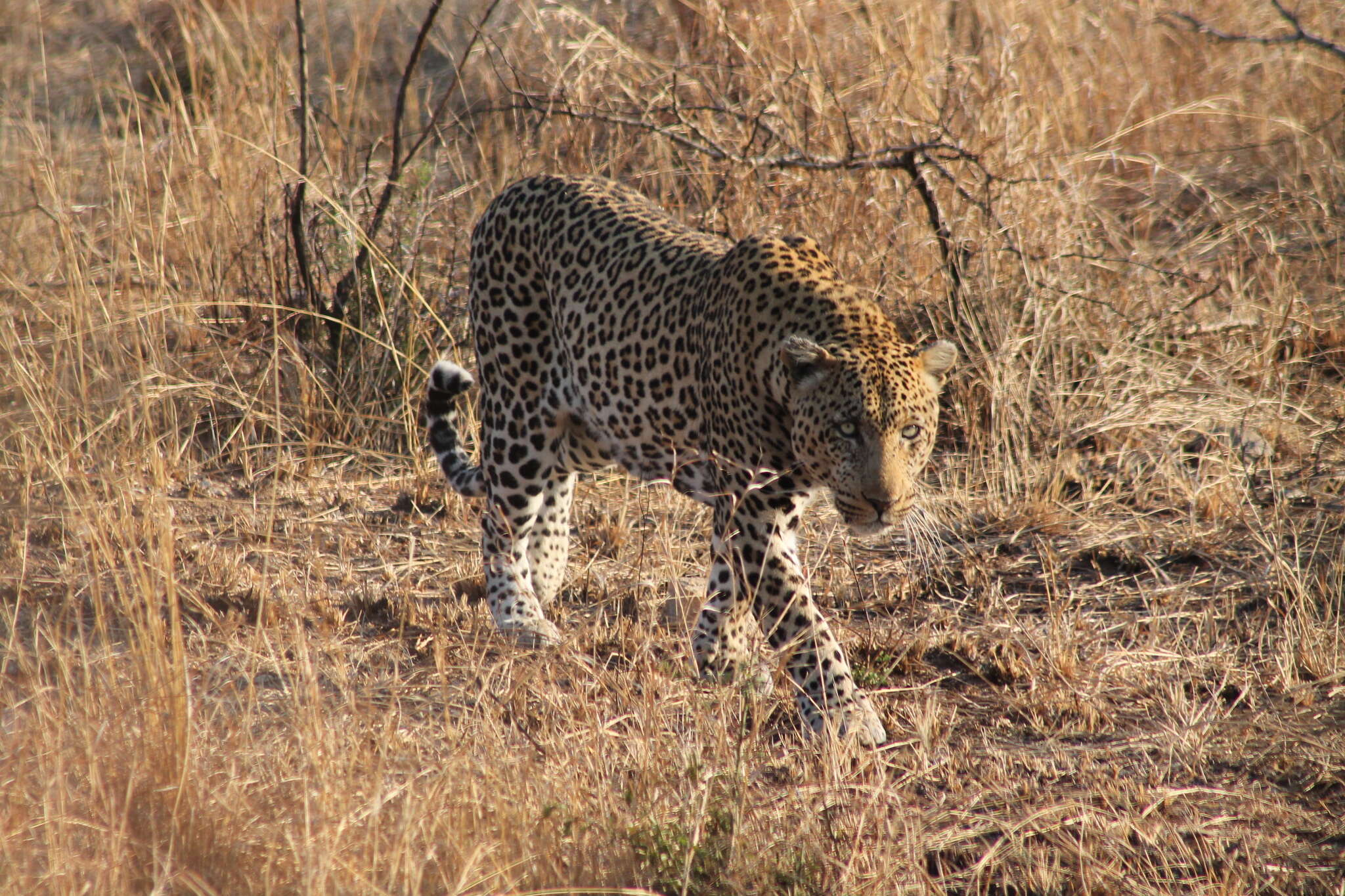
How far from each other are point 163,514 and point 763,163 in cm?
316

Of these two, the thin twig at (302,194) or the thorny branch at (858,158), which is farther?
the thin twig at (302,194)

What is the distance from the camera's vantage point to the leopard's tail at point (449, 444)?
5.35m

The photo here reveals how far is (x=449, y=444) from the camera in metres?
5.46

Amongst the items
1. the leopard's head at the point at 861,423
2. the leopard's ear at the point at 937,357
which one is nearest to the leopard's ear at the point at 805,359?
the leopard's head at the point at 861,423

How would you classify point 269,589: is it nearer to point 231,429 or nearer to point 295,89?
point 231,429

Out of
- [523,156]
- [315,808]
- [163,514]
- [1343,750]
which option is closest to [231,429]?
[523,156]

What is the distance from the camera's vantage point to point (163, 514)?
12.8ft

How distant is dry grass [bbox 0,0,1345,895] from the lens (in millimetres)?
3217

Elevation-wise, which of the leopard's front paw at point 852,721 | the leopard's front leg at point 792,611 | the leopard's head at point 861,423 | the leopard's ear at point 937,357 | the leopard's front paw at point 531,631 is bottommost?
the leopard's front paw at point 531,631

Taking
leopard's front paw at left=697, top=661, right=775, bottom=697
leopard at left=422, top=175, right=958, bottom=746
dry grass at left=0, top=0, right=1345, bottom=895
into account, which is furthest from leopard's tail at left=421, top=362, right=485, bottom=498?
leopard's front paw at left=697, top=661, right=775, bottom=697

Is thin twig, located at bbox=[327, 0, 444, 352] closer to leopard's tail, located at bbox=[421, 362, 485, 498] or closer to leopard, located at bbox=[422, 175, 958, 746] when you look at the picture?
leopard's tail, located at bbox=[421, 362, 485, 498]

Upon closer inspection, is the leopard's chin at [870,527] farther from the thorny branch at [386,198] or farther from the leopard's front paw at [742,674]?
the thorny branch at [386,198]

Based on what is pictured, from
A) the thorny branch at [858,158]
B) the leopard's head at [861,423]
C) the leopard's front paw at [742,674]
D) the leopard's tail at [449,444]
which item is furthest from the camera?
the thorny branch at [858,158]

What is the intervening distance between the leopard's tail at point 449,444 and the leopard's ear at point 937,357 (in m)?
1.93
